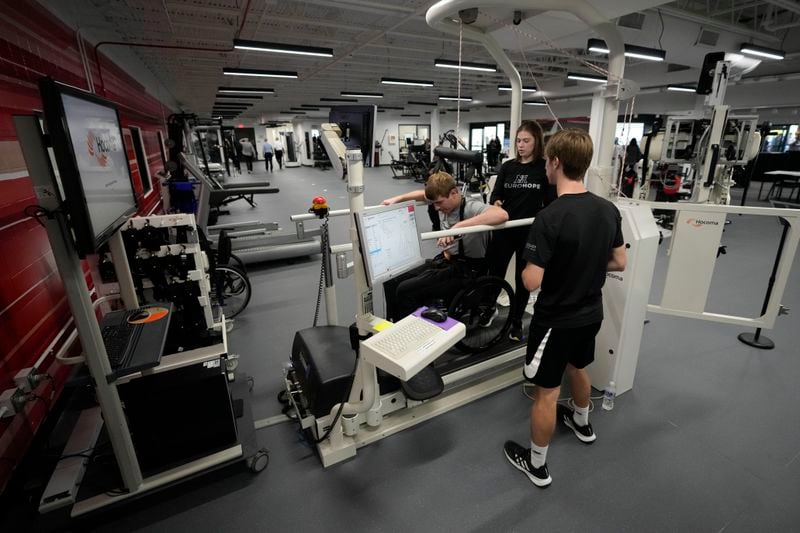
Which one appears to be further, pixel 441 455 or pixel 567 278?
pixel 441 455

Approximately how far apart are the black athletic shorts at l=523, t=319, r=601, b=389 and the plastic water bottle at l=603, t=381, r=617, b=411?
0.71m

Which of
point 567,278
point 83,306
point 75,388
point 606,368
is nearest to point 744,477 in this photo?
point 606,368

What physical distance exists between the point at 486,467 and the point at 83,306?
1.87 m

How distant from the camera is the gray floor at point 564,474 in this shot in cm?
162

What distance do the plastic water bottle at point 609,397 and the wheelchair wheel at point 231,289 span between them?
3007mm

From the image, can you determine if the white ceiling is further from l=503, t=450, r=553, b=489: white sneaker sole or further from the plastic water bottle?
l=503, t=450, r=553, b=489: white sneaker sole

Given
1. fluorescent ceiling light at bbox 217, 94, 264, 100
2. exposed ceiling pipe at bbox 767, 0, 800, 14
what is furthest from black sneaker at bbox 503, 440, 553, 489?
fluorescent ceiling light at bbox 217, 94, 264, 100

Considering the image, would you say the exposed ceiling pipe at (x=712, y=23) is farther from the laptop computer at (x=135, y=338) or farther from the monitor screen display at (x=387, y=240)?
the laptop computer at (x=135, y=338)

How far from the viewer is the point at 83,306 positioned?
53.0 inches

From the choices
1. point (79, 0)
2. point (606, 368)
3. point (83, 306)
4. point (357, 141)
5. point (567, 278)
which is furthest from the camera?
point (79, 0)

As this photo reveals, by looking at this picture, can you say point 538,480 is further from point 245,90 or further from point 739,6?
point 245,90

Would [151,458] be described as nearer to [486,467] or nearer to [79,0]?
[486,467]

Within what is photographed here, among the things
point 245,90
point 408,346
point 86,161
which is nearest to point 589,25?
point 408,346

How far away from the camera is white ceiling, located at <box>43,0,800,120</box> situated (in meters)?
4.95
